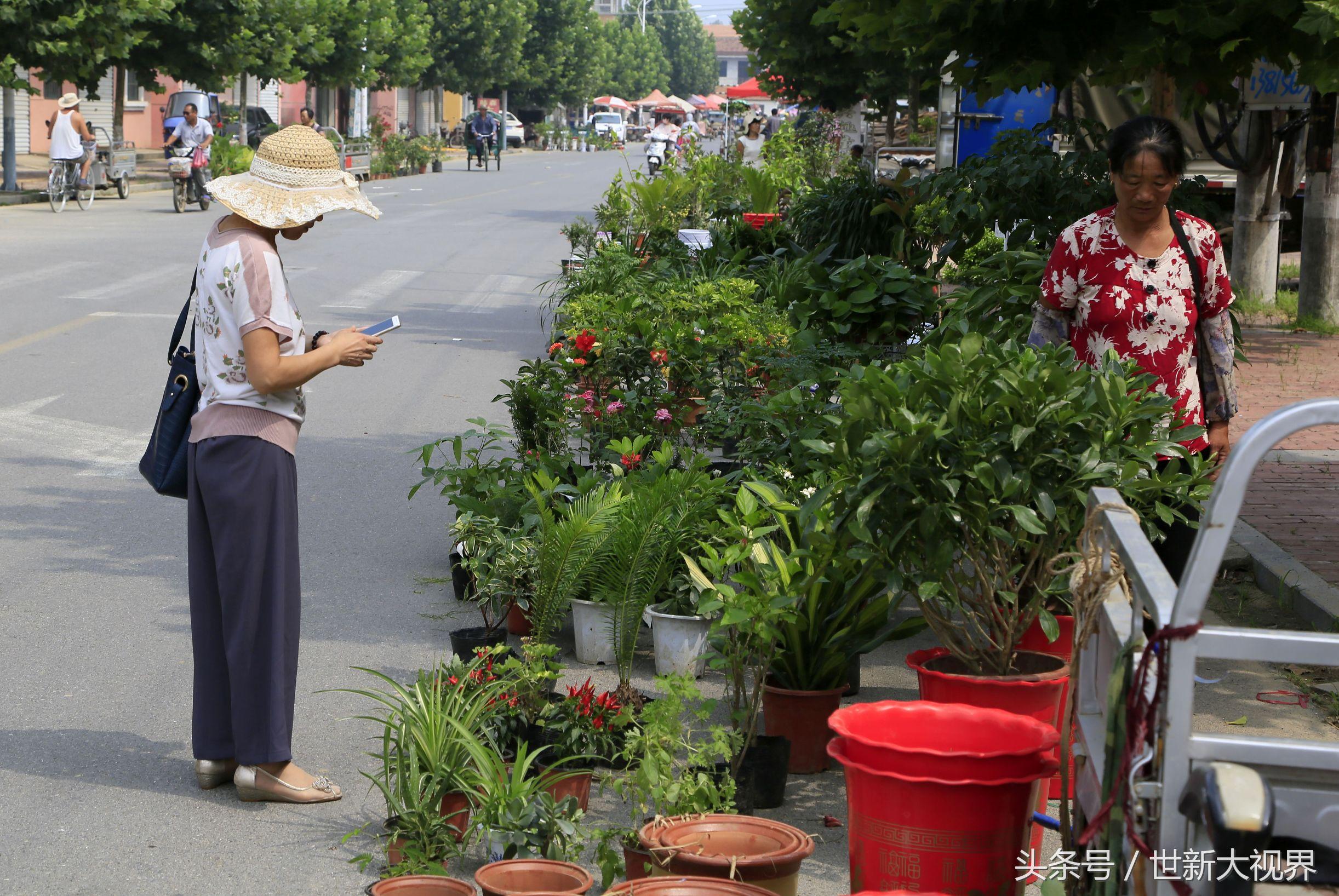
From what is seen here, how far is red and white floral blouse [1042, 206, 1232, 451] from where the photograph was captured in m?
4.34

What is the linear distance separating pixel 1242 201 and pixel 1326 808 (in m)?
13.3

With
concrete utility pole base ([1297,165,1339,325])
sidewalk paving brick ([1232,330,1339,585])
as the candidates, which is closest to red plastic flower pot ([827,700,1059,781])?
sidewalk paving brick ([1232,330,1339,585])

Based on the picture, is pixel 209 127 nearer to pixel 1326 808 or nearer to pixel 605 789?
pixel 605 789

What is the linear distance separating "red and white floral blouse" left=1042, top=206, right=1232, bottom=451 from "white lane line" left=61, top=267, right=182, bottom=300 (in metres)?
12.3

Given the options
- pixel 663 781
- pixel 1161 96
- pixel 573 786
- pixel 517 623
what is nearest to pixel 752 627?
pixel 573 786

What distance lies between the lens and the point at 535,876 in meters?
3.39

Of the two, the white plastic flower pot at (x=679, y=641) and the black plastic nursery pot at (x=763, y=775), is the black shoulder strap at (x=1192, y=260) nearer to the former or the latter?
the black plastic nursery pot at (x=763, y=775)

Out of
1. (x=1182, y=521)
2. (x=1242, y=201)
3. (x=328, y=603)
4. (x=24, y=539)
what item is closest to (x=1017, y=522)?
(x=1182, y=521)

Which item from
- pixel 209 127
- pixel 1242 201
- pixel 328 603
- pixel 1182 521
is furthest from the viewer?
pixel 209 127

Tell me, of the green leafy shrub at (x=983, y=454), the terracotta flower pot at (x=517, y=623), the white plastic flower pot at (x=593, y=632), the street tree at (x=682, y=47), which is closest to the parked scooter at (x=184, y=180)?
the terracotta flower pot at (x=517, y=623)

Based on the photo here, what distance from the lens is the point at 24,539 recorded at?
22.7 feet

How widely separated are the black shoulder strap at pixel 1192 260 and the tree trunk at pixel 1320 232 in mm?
9112

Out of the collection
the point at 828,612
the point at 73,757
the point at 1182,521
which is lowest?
the point at 73,757

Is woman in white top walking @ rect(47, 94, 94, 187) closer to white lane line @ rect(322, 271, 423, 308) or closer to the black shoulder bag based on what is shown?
white lane line @ rect(322, 271, 423, 308)
